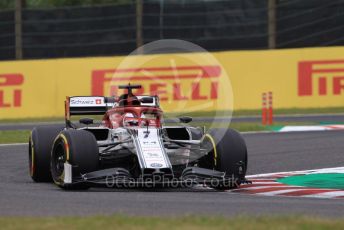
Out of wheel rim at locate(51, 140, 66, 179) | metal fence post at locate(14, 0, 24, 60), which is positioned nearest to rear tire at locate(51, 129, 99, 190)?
wheel rim at locate(51, 140, 66, 179)

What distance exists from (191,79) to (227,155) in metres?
15.1

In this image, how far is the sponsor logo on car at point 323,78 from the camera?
26172 millimetres

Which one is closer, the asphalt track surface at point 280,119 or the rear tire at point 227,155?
the rear tire at point 227,155

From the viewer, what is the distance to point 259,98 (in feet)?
89.3

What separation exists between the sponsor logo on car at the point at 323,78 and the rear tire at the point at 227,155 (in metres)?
13.9

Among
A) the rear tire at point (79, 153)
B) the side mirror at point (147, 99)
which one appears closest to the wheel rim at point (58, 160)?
the rear tire at point (79, 153)

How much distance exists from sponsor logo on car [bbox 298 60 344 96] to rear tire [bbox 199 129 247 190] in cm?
1391

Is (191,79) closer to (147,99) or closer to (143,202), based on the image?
(147,99)

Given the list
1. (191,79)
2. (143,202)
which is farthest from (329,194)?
(191,79)

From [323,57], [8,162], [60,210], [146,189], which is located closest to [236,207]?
[60,210]

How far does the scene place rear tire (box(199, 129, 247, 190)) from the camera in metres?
12.2

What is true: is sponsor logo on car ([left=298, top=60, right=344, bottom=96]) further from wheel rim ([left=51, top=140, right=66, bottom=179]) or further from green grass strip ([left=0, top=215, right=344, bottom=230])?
green grass strip ([left=0, top=215, right=344, bottom=230])

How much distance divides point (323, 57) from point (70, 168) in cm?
1580

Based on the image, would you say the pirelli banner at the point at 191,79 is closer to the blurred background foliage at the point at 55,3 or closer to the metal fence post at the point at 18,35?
the metal fence post at the point at 18,35
